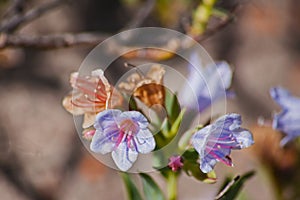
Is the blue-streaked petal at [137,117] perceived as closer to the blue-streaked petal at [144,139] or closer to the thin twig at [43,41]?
the blue-streaked petal at [144,139]

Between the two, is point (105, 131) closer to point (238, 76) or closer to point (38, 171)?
point (38, 171)

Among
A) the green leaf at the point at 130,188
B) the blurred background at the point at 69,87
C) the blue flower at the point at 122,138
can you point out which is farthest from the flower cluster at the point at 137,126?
the blurred background at the point at 69,87

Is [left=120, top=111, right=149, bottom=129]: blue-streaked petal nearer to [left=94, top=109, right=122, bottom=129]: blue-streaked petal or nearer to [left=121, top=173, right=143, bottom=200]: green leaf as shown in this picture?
[left=94, top=109, right=122, bottom=129]: blue-streaked petal

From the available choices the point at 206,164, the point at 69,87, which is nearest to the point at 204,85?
the point at 206,164

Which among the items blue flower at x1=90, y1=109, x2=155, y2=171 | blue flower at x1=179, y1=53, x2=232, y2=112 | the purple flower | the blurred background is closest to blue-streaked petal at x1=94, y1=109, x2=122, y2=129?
blue flower at x1=90, y1=109, x2=155, y2=171

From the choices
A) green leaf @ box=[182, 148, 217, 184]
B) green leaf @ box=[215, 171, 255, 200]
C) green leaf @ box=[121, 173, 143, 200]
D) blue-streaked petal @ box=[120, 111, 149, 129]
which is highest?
blue-streaked petal @ box=[120, 111, 149, 129]

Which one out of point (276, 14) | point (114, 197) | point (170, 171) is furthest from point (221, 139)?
point (276, 14)
